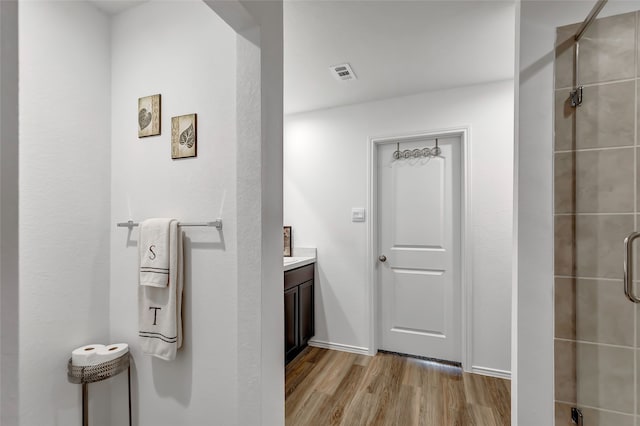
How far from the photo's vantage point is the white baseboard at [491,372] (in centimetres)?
238

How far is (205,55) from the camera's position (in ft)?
4.96

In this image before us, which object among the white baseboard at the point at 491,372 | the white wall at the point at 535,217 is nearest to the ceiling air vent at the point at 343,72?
the white wall at the point at 535,217

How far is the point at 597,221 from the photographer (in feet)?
4.15

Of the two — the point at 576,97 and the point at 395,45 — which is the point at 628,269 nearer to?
the point at 576,97

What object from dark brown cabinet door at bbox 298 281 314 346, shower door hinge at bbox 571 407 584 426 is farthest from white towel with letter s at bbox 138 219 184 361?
shower door hinge at bbox 571 407 584 426

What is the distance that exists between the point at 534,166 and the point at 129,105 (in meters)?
2.10

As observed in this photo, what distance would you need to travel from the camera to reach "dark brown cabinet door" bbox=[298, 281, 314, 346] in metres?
2.73

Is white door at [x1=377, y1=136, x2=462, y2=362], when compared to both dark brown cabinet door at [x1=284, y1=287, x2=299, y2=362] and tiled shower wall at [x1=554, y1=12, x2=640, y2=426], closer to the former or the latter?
dark brown cabinet door at [x1=284, y1=287, x2=299, y2=362]

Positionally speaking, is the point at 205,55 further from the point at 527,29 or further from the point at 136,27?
the point at 527,29

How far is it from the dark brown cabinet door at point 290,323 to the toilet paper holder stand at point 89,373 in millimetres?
1161

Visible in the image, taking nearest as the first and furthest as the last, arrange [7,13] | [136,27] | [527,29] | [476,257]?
[7,13] → [527,29] → [136,27] → [476,257]

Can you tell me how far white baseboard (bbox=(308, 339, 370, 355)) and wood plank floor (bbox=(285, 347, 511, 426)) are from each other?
0.09m

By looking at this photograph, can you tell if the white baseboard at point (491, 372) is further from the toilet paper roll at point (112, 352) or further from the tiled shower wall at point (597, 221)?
the toilet paper roll at point (112, 352)

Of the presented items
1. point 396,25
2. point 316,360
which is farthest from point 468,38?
point 316,360
